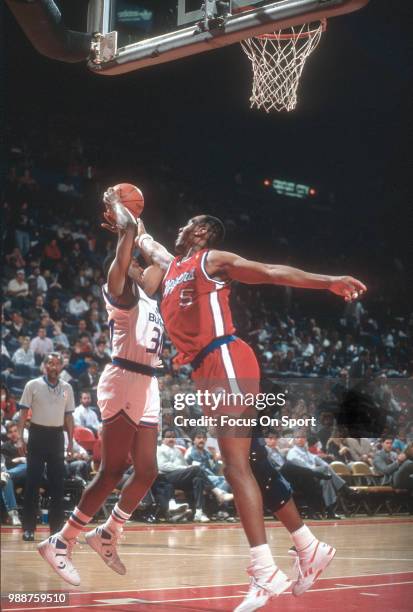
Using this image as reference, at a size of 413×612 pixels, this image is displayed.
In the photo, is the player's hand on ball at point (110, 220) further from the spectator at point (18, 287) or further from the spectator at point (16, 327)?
the spectator at point (18, 287)

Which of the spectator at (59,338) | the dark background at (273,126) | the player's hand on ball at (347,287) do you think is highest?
the dark background at (273,126)

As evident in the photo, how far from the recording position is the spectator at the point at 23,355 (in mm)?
12227

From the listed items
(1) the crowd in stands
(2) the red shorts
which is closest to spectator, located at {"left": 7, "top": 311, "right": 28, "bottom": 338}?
(1) the crowd in stands

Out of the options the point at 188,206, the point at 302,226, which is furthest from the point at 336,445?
the point at 302,226

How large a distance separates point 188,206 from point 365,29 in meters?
5.55

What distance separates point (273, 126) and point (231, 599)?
1751 cm

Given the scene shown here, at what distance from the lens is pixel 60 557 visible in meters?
4.75

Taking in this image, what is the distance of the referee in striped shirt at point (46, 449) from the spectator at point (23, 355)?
4.32m

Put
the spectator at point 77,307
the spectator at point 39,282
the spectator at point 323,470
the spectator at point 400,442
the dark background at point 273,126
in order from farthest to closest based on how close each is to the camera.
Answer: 1. the dark background at point 273,126
2. the spectator at point 77,307
3. the spectator at point 39,282
4. the spectator at point 400,442
5. the spectator at point 323,470

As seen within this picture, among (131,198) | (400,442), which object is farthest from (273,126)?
(131,198)

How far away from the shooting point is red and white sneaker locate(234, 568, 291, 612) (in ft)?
12.6

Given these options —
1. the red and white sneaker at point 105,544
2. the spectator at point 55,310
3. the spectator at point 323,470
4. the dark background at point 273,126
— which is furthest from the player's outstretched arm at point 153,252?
the dark background at point 273,126

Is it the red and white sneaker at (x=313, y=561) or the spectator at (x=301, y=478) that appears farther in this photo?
the spectator at (x=301, y=478)

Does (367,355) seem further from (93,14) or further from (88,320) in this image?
(93,14)
